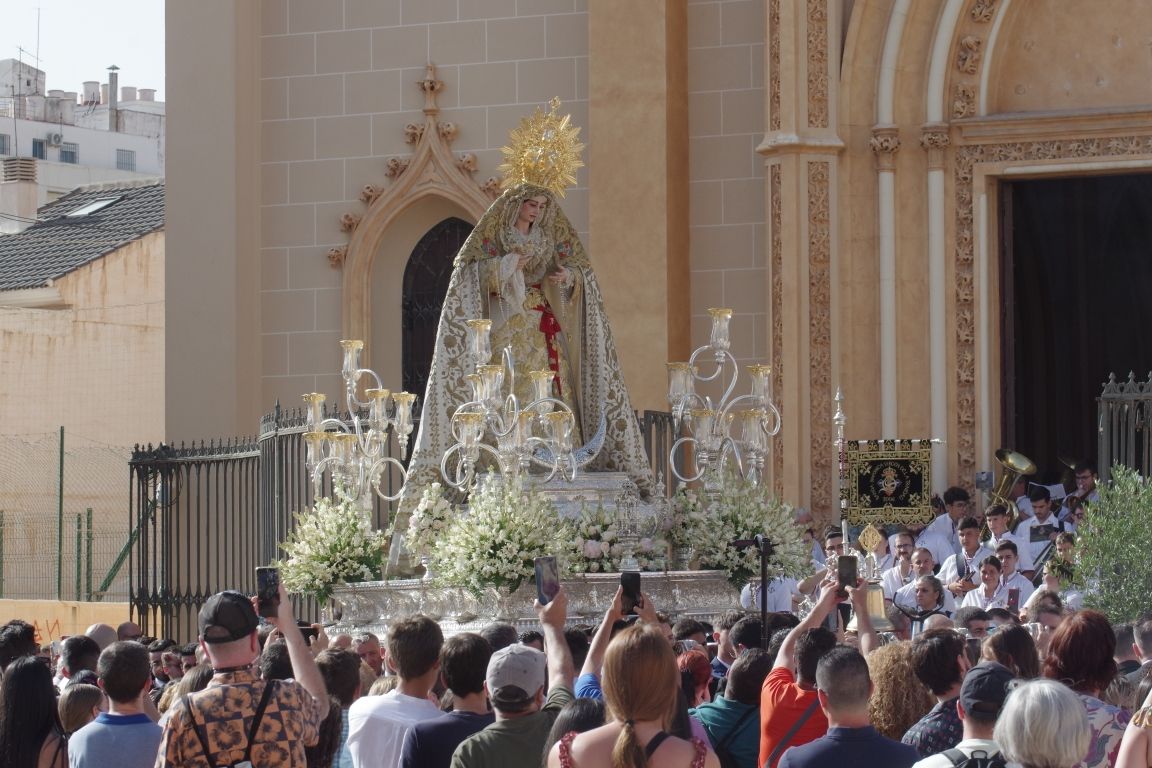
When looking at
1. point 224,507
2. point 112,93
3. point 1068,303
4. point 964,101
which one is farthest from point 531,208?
point 112,93

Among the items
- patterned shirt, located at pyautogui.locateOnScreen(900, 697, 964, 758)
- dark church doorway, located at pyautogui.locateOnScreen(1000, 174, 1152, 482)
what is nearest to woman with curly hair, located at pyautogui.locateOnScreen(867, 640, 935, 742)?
patterned shirt, located at pyautogui.locateOnScreen(900, 697, 964, 758)

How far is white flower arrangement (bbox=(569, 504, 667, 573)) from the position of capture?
13.1m

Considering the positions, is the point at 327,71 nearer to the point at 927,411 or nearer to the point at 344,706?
the point at 927,411

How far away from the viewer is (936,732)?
22.0 feet

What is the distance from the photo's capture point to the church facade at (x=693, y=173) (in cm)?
1916

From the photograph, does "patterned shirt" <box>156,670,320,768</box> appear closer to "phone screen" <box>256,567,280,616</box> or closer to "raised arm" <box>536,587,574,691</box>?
Answer: "phone screen" <box>256,567,280,616</box>

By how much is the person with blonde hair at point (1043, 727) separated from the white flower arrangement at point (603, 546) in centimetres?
743

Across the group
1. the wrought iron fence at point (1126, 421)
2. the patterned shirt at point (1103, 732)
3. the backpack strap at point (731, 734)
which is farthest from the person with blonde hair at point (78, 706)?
the wrought iron fence at point (1126, 421)

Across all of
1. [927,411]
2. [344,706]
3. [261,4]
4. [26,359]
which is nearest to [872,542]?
[927,411]

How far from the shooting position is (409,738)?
22.1ft

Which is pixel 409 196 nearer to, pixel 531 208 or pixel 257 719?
pixel 531 208

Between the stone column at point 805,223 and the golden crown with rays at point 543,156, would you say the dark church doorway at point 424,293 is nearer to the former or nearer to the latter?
the stone column at point 805,223

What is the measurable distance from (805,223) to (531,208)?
5258mm

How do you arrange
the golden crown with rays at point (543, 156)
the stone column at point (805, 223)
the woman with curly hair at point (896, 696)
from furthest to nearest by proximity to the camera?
the stone column at point (805, 223), the golden crown with rays at point (543, 156), the woman with curly hair at point (896, 696)
